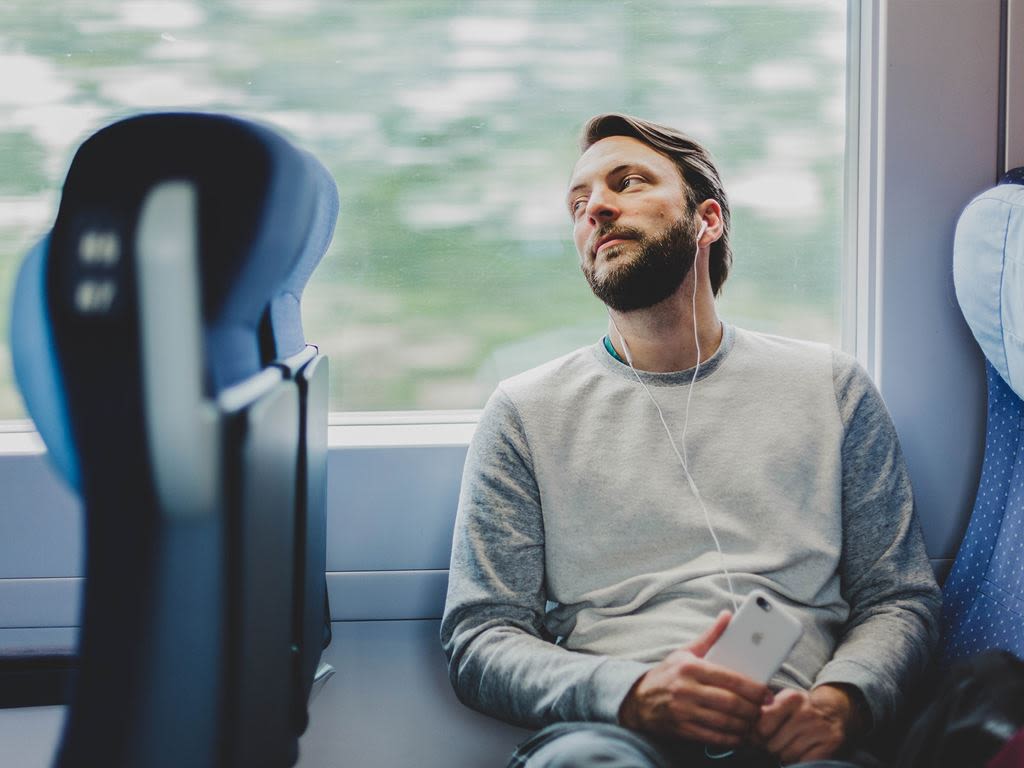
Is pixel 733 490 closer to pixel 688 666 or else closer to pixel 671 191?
pixel 688 666

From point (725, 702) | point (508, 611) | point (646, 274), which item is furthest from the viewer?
point (646, 274)

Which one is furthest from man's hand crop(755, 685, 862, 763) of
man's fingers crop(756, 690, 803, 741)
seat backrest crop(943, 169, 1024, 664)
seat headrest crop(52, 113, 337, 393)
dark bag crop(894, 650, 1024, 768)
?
seat headrest crop(52, 113, 337, 393)

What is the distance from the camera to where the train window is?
1572 millimetres

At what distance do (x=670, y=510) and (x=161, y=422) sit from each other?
0.85 metres

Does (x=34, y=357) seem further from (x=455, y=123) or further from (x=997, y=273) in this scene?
(x=997, y=273)

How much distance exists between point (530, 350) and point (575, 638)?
59 cm

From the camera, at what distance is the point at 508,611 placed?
48.3 inches

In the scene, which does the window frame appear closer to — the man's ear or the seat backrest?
the seat backrest

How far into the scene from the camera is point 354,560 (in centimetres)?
151

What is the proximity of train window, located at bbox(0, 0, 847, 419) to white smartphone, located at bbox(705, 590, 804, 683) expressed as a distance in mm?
735

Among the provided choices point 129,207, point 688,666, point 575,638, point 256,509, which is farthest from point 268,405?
point 575,638

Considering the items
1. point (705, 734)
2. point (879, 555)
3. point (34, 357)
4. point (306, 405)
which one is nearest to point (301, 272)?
point (306, 405)

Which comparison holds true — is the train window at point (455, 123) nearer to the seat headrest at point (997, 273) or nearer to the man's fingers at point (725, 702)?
the seat headrest at point (997, 273)

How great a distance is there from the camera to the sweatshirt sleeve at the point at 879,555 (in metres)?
1.17
